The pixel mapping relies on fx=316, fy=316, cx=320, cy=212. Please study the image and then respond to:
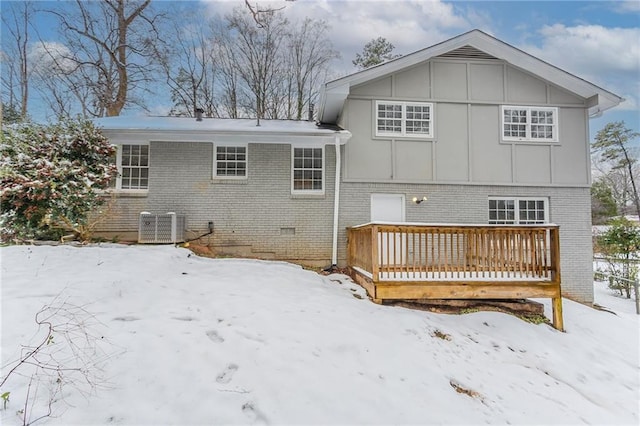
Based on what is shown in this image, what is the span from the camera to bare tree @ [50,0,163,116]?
14.5 meters

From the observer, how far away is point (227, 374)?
301cm

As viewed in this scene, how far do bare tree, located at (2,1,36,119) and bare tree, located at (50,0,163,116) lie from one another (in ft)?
5.98

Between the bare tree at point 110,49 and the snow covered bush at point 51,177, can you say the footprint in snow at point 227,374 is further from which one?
the bare tree at point 110,49

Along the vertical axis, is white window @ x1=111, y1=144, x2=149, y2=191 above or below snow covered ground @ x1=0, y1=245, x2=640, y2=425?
above

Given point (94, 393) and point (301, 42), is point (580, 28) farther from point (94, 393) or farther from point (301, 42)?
point (94, 393)

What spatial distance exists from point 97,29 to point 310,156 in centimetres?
1389

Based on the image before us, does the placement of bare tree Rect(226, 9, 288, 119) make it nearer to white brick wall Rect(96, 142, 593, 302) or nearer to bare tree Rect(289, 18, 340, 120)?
bare tree Rect(289, 18, 340, 120)

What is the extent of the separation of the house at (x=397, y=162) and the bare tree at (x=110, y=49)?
7927 millimetres

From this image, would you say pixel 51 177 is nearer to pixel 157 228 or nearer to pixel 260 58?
pixel 157 228

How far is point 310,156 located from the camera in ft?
28.9

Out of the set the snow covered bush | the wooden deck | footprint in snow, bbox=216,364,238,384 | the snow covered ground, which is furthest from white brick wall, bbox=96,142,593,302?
footprint in snow, bbox=216,364,238,384

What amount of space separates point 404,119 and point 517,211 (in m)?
4.17

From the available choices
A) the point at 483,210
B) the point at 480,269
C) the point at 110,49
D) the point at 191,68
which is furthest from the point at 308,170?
the point at 110,49

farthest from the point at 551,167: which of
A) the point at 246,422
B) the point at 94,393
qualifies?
the point at 94,393
